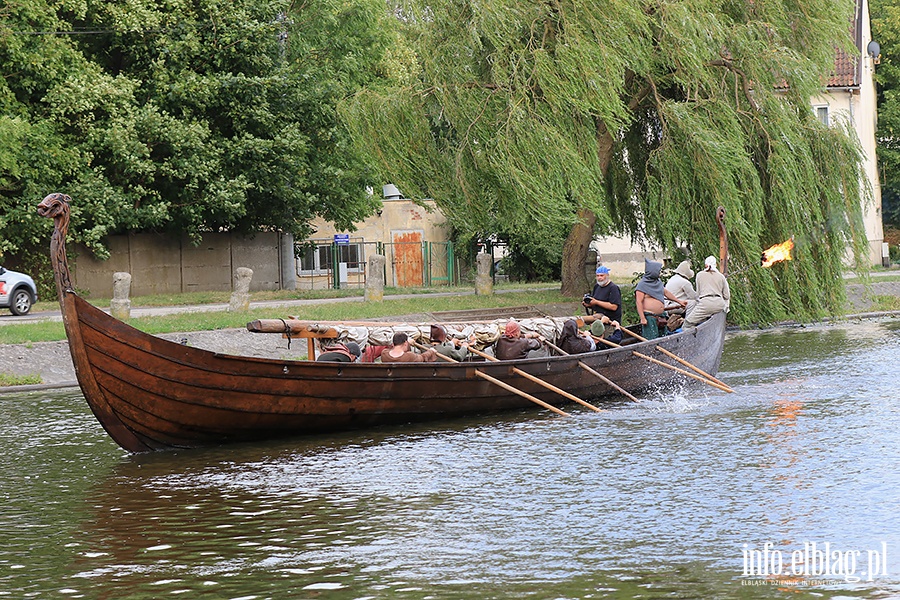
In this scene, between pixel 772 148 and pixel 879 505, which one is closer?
pixel 879 505

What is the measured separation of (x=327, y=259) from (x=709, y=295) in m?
28.3

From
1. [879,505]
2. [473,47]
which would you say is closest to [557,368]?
[879,505]

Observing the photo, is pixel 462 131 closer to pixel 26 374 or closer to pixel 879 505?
pixel 26 374

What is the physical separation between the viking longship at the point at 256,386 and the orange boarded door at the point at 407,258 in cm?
3063

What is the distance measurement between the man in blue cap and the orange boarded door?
28332mm

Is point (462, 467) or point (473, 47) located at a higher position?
point (473, 47)

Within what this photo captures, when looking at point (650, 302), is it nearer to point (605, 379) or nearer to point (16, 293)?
point (605, 379)

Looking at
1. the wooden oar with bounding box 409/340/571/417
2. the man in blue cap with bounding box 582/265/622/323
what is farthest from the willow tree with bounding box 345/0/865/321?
the wooden oar with bounding box 409/340/571/417

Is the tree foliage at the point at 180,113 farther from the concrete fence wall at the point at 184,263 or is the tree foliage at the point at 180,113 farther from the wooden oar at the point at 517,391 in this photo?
the wooden oar at the point at 517,391

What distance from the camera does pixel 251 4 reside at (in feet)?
118

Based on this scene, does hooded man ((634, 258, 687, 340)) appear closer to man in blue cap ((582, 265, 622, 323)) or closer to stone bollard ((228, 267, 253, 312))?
man in blue cap ((582, 265, 622, 323))

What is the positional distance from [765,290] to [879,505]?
54.1ft

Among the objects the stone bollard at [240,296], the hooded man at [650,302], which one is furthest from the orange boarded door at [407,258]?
the hooded man at [650,302]

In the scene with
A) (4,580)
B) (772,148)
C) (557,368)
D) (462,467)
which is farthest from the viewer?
(772,148)
